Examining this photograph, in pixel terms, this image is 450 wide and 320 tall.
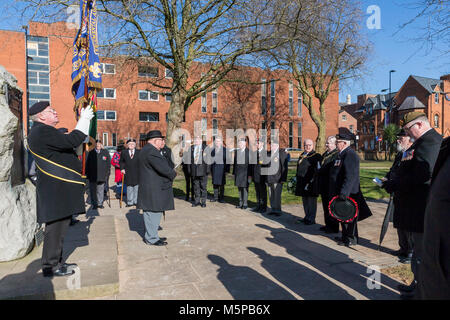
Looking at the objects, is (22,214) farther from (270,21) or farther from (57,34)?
(270,21)

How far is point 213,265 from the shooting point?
14.5 feet

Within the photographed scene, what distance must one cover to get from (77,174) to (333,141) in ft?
16.1

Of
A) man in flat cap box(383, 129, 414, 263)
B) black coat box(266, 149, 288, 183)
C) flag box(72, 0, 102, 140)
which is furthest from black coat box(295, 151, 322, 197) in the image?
flag box(72, 0, 102, 140)

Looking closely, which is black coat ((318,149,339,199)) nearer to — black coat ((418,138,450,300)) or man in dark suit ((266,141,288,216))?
man in dark suit ((266,141,288,216))

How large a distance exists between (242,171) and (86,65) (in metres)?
4.98

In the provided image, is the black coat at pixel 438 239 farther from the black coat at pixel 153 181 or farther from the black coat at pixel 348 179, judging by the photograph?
the black coat at pixel 153 181

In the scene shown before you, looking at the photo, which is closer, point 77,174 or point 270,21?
point 77,174

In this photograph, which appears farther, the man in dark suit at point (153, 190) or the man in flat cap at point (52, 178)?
the man in dark suit at point (153, 190)

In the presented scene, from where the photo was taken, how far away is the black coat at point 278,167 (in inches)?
308

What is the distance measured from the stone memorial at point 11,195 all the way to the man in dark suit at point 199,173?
16.4 feet

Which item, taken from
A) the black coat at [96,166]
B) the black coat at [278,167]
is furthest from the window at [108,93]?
the black coat at [278,167]

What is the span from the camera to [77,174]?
155 inches

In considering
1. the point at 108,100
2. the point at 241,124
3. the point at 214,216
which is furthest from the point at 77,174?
the point at 108,100

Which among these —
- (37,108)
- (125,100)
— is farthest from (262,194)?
(125,100)
